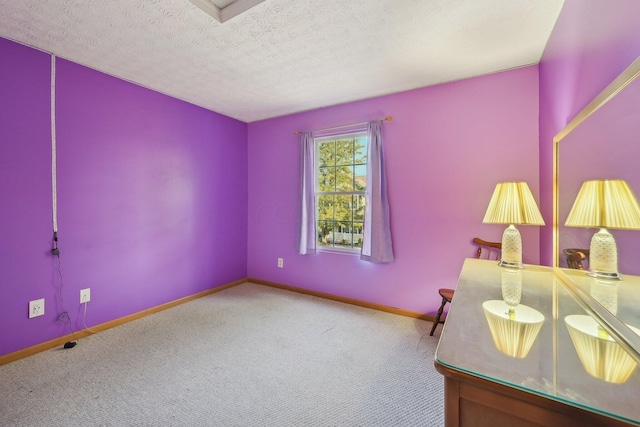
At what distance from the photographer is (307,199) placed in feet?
10.9

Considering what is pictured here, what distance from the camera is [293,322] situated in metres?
2.58

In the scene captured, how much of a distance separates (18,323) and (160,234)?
3.91 feet

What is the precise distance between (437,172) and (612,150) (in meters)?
1.73

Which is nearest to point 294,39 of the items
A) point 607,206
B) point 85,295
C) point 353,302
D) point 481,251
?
point 607,206

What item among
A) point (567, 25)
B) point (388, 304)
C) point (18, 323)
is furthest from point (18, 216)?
point (567, 25)

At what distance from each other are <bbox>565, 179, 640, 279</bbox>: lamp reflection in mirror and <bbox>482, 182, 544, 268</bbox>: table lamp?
43 cm

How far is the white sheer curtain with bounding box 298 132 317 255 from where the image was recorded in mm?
3307

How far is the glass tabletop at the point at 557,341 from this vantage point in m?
0.49

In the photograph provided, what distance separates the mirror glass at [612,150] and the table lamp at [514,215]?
24cm

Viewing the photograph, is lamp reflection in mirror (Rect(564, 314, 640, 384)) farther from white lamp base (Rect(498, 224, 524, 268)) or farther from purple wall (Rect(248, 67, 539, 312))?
purple wall (Rect(248, 67, 539, 312))

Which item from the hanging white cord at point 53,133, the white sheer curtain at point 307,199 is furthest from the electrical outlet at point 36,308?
the white sheer curtain at point 307,199

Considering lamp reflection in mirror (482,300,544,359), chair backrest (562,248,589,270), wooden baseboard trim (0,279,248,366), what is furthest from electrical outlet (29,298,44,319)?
chair backrest (562,248,589,270)

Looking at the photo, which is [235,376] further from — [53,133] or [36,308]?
[53,133]

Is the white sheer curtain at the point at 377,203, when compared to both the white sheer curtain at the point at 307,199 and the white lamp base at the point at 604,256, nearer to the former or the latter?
the white sheer curtain at the point at 307,199
